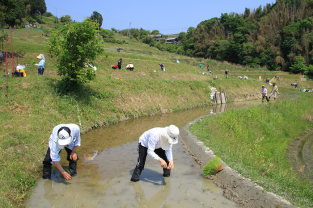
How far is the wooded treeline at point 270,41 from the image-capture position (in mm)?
62019

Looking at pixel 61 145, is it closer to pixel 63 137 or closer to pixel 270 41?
pixel 63 137

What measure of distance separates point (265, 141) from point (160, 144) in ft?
25.1

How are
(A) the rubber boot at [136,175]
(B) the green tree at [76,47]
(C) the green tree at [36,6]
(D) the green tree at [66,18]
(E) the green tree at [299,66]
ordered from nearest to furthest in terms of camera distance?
(A) the rubber boot at [136,175]
(B) the green tree at [76,47]
(E) the green tree at [299,66]
(C) the green tree at [36,6]
(D) the green tree at [66,18]

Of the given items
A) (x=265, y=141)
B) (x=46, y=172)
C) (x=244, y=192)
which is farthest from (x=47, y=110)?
(x=265, y=141)

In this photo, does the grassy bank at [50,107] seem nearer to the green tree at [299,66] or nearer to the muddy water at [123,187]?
the muddy water at [123,187]

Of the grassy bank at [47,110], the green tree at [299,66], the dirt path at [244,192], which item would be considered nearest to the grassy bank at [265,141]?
the dirt path at [244,192]

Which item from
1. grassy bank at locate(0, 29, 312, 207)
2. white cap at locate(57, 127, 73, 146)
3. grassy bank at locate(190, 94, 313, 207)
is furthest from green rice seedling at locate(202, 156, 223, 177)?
grassy bank at locate(0, 29, 312, 207)

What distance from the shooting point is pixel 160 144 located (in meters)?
5.00

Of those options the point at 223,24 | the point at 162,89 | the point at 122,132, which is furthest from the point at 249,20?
the point at 122,132

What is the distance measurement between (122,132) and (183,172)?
16.9ft

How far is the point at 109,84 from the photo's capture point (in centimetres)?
1448

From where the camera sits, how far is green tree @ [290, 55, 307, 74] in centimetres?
5678

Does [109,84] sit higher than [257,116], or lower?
higher

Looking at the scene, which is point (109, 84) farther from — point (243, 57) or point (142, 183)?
point (243, 57)
